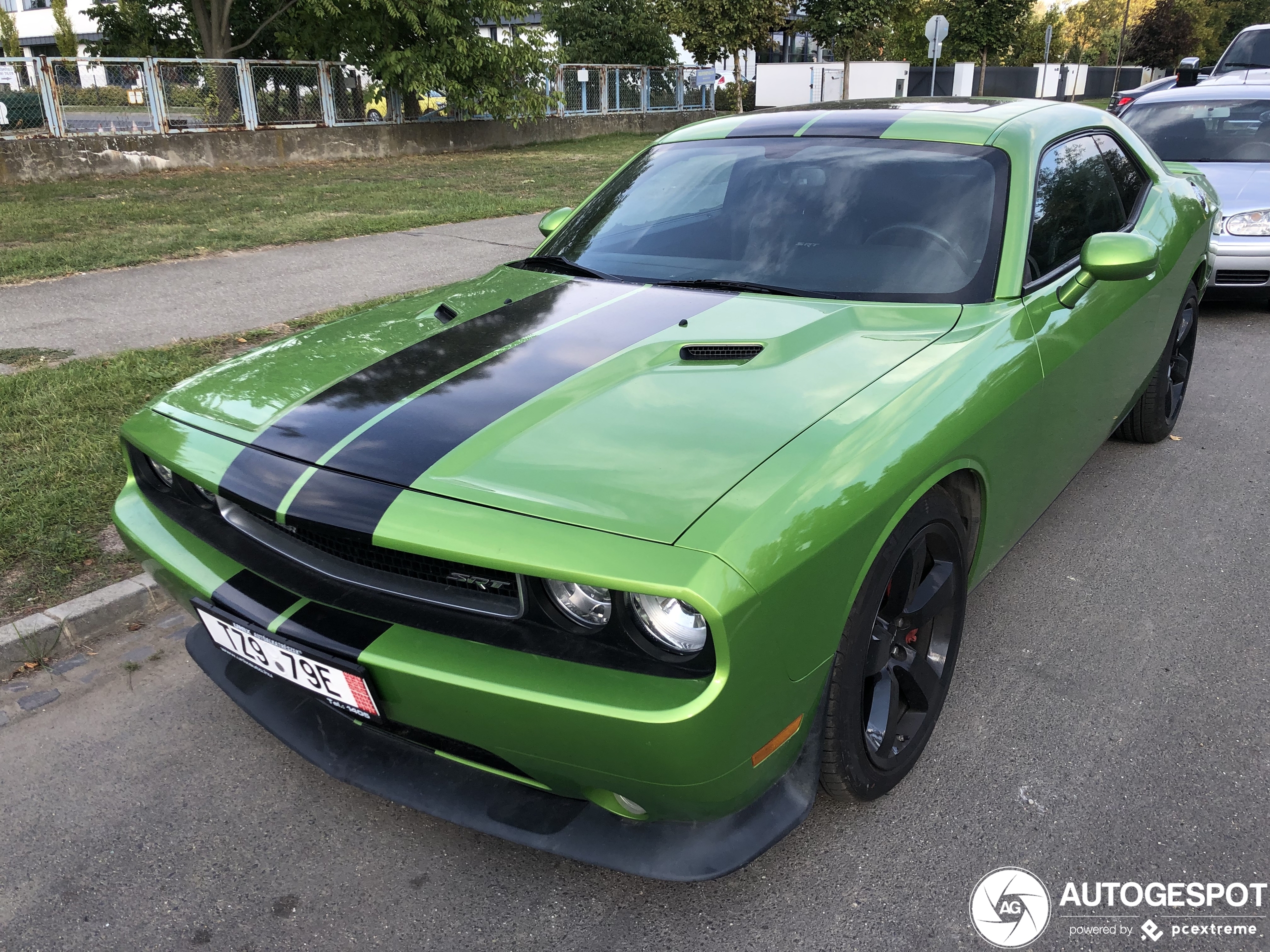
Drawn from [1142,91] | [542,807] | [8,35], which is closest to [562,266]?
[542,807]

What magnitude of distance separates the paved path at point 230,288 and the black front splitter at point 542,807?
4.50 meters

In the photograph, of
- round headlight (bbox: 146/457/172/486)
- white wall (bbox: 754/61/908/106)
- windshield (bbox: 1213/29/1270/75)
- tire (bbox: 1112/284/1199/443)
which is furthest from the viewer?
white wall (bbox: 754/61/908/106)

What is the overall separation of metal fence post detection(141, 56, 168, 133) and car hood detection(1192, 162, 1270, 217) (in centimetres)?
1396

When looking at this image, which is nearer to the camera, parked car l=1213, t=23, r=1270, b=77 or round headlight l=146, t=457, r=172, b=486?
round headlight l=146, t=457, r=172, b=486

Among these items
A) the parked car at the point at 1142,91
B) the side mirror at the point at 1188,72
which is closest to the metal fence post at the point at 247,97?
the parked car at the point at 1142,91

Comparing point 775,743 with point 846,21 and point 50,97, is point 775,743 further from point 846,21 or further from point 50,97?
point 846,21

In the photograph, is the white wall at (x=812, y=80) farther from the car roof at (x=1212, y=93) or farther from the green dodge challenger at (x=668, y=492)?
the green dodge challenger at (x=668, y=492)

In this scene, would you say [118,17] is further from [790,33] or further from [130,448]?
[790,33]

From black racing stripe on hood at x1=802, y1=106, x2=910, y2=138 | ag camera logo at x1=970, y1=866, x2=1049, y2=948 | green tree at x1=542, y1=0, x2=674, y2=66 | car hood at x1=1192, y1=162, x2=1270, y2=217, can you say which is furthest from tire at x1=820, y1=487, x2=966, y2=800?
green tree at x1=542, y1=0, x2=674, y2=66

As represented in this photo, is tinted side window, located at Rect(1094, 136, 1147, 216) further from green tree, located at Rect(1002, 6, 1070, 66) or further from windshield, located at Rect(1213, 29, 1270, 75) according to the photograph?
Result: green tree, located at Rect(1002, 6, 1070, 66)

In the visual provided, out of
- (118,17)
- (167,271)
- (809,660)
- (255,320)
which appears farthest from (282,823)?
(118,17)

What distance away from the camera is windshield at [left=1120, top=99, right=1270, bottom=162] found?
7.27 m

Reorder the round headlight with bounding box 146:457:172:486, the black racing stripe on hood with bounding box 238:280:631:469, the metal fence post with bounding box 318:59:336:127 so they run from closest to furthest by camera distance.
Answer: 1. the black racing stripe on hood with bounding box 238:280:631:469
2. the round headlight with bounding box 146:457:172:486
3. the metal fence post with bounding box 318:59:336:127

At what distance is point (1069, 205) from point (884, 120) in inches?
26.3
